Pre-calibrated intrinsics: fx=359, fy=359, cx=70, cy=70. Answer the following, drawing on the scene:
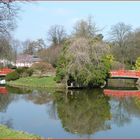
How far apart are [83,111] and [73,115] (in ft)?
5.70

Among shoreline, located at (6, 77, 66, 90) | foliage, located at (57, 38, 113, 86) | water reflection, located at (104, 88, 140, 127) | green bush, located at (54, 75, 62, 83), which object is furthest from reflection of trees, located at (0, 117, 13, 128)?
green bush, located at (54, 75, 62, 83)

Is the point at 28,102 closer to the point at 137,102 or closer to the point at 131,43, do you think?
the point at 137,102

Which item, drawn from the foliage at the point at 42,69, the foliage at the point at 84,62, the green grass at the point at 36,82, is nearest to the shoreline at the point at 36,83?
the green grass at the point at 36,82

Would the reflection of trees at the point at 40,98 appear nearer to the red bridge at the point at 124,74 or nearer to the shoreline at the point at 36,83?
the shoreline at the point at 36,83

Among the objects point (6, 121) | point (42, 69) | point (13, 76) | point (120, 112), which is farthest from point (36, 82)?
point (6, 121)

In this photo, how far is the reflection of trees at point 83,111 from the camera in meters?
21.1

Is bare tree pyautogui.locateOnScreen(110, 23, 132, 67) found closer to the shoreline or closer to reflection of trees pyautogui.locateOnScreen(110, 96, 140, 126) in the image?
the shoreline

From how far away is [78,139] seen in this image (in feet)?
58.4

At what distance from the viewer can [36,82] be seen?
47000 mm

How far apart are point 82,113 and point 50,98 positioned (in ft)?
29.6

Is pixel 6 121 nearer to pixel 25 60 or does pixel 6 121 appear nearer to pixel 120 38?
pixel 120 38

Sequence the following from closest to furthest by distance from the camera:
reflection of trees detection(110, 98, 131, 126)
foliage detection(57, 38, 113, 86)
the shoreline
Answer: reflection of trees detection(110, 98, 131, 126), foliage detection(57, 38, 113, 86), the shoreline

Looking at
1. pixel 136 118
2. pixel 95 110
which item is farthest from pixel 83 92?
pixel 136 118

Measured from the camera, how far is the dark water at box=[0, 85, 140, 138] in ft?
64.7
